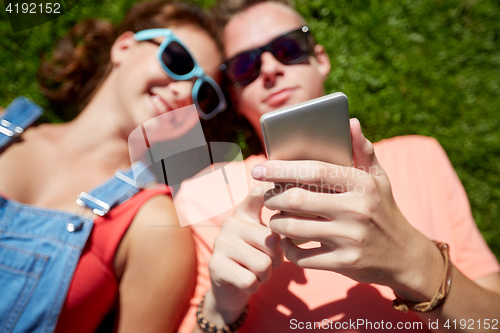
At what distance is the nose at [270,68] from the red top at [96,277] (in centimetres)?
99

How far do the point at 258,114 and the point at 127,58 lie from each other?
887 millimetres

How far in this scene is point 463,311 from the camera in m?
1.12

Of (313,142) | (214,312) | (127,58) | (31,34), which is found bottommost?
(214,312)

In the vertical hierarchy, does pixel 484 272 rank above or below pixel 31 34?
below

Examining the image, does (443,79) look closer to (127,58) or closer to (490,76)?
(490,76)

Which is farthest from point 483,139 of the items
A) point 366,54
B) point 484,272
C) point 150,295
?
point 150,295

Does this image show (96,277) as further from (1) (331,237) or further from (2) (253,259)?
(1) (331,237)

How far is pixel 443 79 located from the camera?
228cm

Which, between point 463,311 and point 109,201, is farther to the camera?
point 109,201

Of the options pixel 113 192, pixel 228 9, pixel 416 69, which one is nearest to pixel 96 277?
pixel 113 192

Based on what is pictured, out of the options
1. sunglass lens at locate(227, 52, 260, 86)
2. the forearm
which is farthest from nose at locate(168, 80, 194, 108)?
the forearm

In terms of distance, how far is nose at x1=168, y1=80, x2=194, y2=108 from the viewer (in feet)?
5.54

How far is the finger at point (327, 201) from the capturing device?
0.86 m

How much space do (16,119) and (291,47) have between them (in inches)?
63.9
